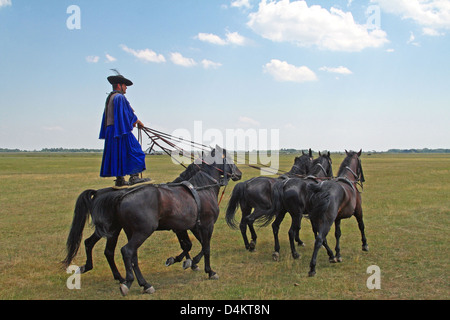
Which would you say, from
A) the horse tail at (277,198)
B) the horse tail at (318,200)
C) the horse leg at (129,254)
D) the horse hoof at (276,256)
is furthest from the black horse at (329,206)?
the horse leg at (129,254)

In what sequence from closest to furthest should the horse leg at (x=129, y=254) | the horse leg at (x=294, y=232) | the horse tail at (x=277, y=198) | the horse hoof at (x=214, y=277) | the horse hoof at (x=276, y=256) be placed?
the horse leg at (x=129, y=254)
the horse hoof at (x=214, y=277)
the horse hoof at (x=276, y=256)
the horse leg at (x=294, y=232)
the horse tail at (x=277, y=198)

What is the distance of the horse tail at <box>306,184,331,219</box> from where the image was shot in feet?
26.2

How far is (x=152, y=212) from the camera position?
21.4ft

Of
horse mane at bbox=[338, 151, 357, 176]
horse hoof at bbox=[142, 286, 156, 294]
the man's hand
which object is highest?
the man's hand

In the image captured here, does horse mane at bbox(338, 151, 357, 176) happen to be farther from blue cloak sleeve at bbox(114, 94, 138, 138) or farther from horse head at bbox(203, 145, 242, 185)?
blue cloak sleeve at bbox(114, 94, 138, 138)

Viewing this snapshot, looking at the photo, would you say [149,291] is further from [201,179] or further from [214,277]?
[201,179]

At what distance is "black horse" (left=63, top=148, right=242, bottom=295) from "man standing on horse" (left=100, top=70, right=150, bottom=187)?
1.69 feet

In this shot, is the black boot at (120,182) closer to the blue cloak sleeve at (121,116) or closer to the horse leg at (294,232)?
the blue cloak sleeve at (121,116)

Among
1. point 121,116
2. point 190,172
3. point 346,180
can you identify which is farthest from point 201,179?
point 346,180

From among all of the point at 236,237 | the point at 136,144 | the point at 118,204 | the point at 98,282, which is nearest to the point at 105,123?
the point at 136,144

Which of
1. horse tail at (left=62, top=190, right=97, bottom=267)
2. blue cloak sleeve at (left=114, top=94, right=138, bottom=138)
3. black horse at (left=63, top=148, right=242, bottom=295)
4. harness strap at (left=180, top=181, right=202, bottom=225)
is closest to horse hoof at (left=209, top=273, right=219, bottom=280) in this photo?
black horse at (left=63, top=148, right=242, bottom=295)

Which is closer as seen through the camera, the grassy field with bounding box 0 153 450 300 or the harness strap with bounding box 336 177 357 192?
the grassy field with bounding box 0 153 450 300

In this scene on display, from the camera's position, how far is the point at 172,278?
25.0ft

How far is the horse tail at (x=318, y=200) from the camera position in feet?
26.2
